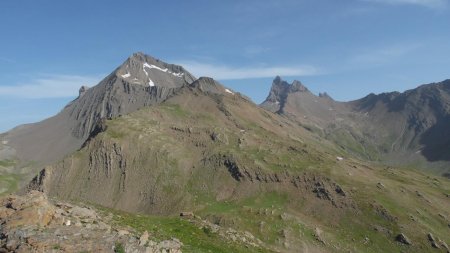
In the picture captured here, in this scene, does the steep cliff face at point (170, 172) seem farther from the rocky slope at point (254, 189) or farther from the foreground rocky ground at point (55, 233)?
the foreground rocky ground at point (55, 233)

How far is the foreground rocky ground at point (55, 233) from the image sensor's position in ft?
104

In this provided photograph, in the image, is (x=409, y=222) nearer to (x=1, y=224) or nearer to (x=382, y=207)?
(x=382, y=207)

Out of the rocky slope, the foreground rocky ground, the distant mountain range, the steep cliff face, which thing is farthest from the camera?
the steep cliff face

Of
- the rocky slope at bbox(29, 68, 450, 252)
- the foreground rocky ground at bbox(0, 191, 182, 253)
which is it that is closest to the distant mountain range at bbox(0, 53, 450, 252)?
the rocky slope at bbox(29, 68, 450, 252)

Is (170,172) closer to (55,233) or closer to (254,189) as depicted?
(254,189)

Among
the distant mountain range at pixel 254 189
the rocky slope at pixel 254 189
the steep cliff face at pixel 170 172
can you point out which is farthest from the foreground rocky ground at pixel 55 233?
the steep cliff face at pixel 170 172

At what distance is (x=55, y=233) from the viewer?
32812 millimetres

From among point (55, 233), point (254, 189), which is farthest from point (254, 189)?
point (55, 233)

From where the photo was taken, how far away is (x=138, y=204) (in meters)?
161

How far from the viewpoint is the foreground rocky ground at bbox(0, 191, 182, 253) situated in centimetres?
3177

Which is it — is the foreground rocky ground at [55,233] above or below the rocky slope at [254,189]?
above

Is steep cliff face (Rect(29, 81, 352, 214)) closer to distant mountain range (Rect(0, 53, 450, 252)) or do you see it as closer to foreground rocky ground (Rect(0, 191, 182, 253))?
distant mountain range (Rect(0, 53, 450, 252))

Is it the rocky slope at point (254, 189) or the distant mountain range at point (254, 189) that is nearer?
the distant mountain range at point (254, 189)

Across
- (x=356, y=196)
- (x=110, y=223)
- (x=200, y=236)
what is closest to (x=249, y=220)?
(x=356, y=196)
